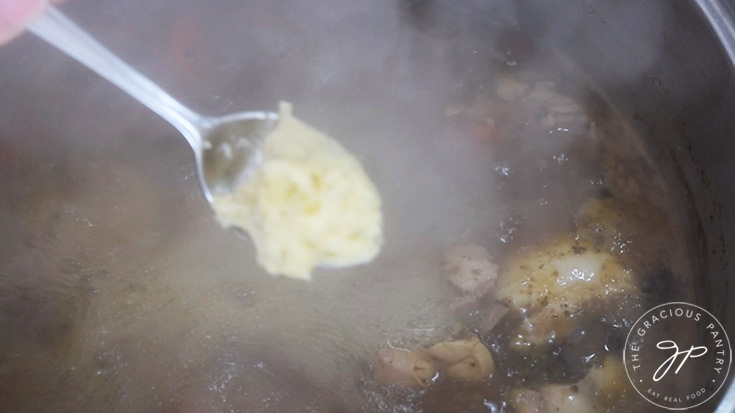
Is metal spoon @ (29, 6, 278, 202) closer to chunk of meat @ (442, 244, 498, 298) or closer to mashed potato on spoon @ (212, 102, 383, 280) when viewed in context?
mashed potato on spoon @ (212, 102, 383, 280)

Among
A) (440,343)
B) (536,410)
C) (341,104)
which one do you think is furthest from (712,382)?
(341,104)

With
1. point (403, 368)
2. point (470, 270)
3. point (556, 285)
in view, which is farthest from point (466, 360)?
point (556, 285)

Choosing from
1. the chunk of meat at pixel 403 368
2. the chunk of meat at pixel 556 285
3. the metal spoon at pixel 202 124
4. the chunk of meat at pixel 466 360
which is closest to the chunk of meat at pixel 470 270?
the chunk of meat at pixel 556 285

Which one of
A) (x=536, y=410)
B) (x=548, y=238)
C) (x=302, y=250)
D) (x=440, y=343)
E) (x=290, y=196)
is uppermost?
(x=290, y=196)

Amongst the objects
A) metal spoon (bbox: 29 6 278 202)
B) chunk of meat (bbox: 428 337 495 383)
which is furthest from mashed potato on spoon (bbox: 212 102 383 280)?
chunk of meat (bbox: 428 337 495 383)

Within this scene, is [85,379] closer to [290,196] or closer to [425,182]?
[290,196]

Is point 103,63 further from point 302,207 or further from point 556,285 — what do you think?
point 556,285
